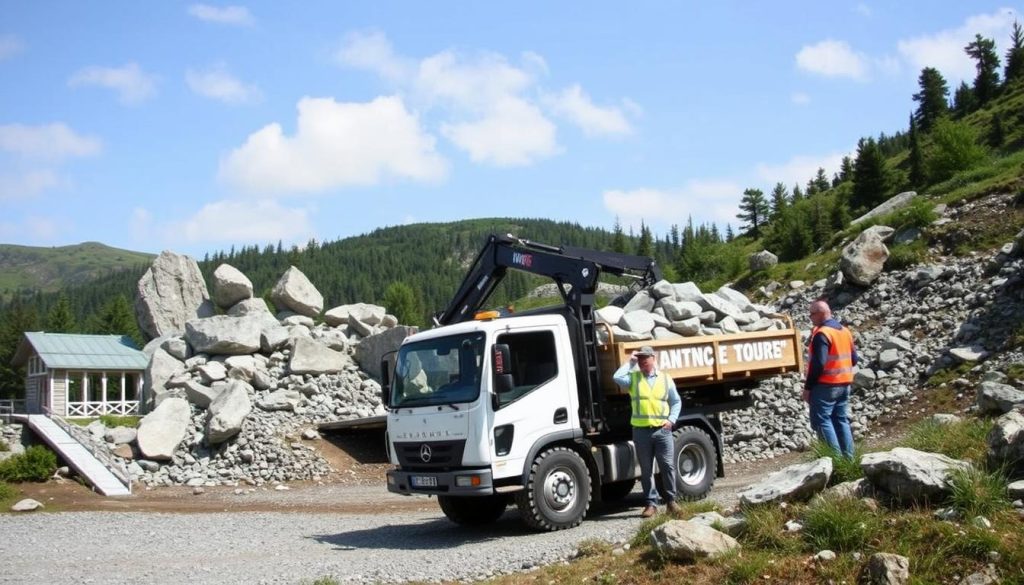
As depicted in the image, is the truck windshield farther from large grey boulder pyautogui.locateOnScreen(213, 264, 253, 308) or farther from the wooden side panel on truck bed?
large grey boulder pyautogui.locateOnScreen(213, 264, 253, 308)

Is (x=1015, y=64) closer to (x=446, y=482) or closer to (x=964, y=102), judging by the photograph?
(x=964, y=102)

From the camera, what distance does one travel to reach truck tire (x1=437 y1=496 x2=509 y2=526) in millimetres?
12000

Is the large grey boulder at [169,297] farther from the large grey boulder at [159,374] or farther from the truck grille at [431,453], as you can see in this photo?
the truck grille at [431,453]

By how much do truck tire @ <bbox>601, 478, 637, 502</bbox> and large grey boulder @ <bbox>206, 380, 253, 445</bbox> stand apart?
13.6 metres

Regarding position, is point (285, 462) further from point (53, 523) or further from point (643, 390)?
point (643, 390)

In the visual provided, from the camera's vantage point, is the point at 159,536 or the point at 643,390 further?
the point at 159,536

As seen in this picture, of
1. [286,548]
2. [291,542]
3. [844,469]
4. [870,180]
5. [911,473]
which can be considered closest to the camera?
[911,473]

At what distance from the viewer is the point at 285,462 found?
22.0m

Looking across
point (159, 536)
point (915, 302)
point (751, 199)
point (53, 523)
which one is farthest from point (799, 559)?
point (751, 199)

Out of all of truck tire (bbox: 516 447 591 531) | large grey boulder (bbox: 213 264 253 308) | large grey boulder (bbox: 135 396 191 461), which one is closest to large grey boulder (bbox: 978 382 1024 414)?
truck tire (bbox: 516 447 591 531)

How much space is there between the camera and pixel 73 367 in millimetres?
32531

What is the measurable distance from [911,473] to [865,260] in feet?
71.8

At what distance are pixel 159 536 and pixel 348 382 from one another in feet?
43.7

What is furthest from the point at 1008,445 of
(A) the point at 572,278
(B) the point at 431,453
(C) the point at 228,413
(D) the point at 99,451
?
(D) the point at 99,451
